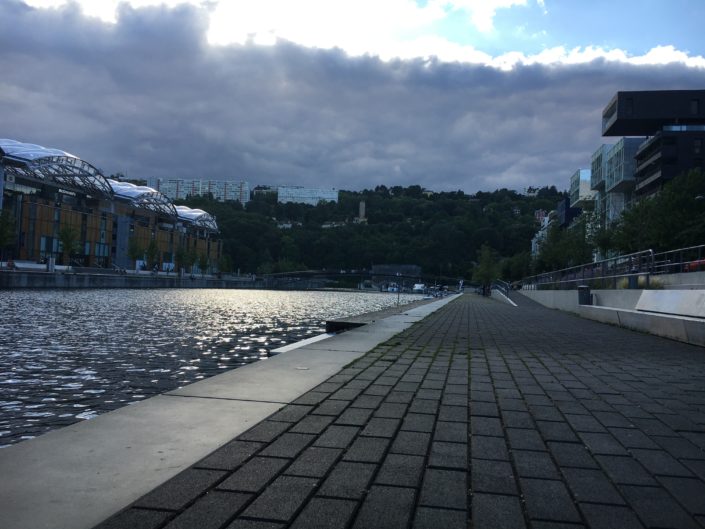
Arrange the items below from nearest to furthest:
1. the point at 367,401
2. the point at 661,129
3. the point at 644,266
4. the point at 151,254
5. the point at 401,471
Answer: the point at 401,471
the point at 367,401
the point at 644,266
the point at 661,129
the point at 151,254

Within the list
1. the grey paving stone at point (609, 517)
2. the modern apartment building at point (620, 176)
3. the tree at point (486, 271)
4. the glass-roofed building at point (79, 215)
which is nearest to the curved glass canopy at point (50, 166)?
the glass-roofed building at point (79, 215)

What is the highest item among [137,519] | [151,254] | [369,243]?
[369,243]

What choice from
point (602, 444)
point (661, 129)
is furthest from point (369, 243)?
point (602, 444)

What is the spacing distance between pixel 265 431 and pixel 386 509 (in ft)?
5.07

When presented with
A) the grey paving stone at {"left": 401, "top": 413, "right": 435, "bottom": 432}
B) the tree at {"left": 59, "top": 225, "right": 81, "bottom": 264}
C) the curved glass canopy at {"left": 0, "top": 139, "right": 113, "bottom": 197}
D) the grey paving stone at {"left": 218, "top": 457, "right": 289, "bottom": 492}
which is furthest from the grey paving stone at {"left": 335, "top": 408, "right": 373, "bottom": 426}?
the curved glass canopy at {"left": 0, "top": 139, "right": 113, "bottom": 197}

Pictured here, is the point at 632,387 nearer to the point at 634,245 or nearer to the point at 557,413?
the point at 557,413

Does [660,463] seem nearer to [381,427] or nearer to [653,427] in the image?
[653,427]

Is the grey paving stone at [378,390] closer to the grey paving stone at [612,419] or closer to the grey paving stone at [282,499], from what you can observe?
the grey paving stone at [612,419]

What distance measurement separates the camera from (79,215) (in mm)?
89438

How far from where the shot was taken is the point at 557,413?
16.0 ft

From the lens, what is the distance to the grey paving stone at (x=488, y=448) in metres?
3.62

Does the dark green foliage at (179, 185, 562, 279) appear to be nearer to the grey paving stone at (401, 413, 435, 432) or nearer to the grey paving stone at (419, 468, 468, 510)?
the grey paving stone at (401, 413, 435, 432)

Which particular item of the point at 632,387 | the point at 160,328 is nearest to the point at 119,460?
the point at 632,387

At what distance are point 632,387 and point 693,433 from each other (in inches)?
77.4
